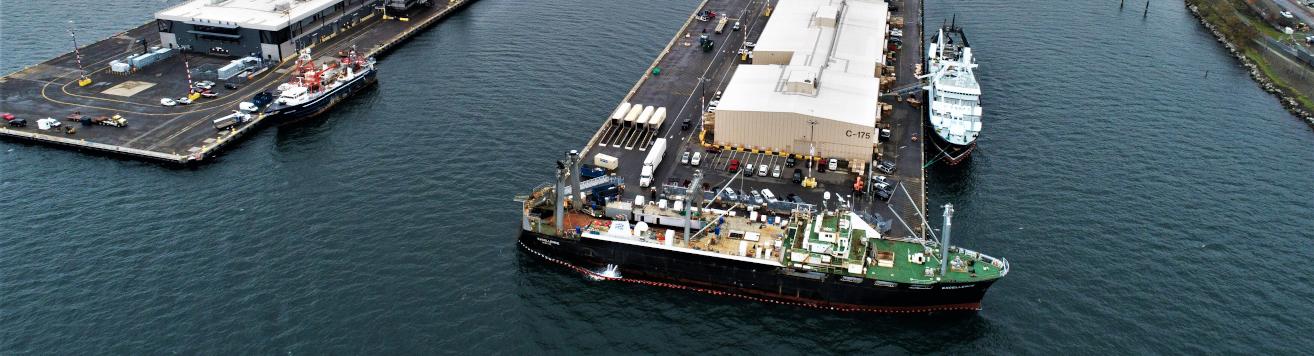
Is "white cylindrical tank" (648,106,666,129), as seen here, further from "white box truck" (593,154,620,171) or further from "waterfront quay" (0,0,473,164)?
"waterfront quay" (0,0,473,164)

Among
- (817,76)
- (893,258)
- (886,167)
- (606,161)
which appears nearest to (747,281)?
(893,258)

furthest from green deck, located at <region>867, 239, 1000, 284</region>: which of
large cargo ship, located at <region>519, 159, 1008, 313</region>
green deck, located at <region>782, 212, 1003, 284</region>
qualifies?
large cargo ship, located at <region>519, 159, 1008, 313</region>

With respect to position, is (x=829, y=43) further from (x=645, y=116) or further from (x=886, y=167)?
(x=886, y=167)

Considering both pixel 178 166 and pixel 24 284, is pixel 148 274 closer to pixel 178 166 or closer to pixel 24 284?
pixel 24 284

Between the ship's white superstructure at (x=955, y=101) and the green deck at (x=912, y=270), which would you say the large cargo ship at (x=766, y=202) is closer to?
the green deck at (x=912, y=270)

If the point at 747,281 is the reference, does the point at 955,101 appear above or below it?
above

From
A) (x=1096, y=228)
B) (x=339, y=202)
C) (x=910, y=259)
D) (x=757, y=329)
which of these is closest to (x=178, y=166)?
(x=339, y=202)
